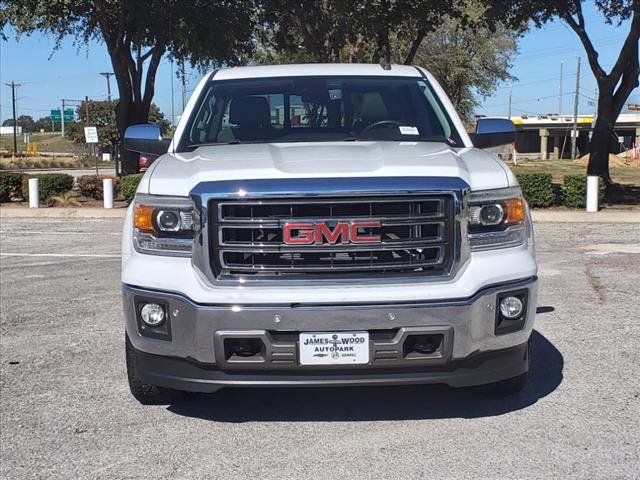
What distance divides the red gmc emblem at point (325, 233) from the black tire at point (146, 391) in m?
1.17

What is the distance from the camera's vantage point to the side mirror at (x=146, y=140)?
5195 mm

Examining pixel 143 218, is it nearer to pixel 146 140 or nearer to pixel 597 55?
pixel 146 140

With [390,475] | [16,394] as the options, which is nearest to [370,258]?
[390,475]

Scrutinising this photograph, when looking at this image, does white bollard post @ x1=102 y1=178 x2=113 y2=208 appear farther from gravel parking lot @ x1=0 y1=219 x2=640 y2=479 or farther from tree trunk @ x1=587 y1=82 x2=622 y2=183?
gravel parking lot @ x1=0 y1=219 x2=640 y2=479

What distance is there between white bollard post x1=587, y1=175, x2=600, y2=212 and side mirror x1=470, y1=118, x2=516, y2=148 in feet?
38.3

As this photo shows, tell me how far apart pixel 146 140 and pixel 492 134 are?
2291 millimetres

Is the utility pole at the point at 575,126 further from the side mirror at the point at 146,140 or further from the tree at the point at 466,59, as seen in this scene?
the side mirror at the point at 146,140

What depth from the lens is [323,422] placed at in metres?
4.29

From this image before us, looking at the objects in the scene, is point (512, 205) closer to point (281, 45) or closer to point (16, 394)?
point (16, 394)

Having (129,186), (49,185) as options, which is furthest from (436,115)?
(49,185)

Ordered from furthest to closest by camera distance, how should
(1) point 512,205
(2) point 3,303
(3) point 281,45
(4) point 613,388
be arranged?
(3) point 281,45 < (2) point 3,303 < (4) point 613,388 < (1) point 512,205

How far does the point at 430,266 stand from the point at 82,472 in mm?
1903

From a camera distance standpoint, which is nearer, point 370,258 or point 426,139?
point 370,258

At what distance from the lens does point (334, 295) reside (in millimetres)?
3656
